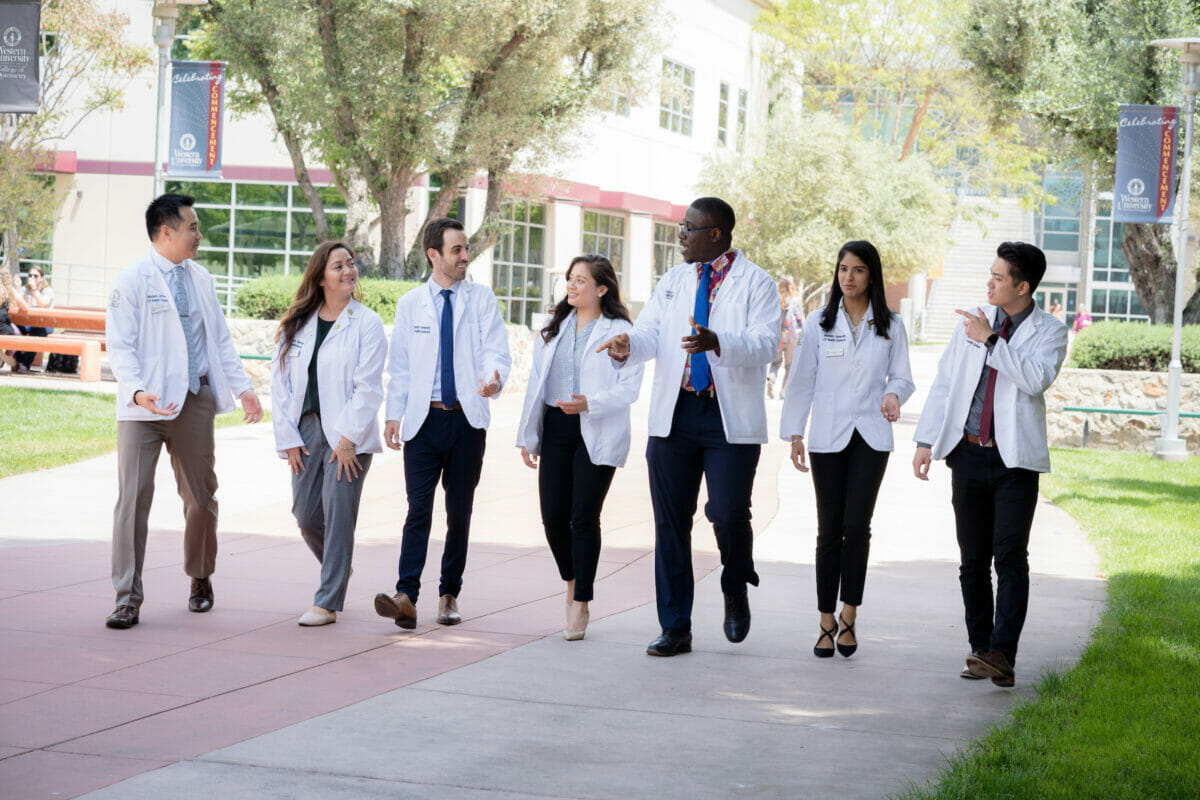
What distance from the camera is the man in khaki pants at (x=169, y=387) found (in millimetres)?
7027

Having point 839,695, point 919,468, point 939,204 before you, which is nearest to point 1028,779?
point 839,695

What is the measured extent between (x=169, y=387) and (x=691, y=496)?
100 inches

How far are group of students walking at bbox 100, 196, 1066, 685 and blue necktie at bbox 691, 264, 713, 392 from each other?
0.01m

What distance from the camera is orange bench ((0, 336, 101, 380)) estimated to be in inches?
830

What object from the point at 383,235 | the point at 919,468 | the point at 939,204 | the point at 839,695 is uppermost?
the point at 939,204

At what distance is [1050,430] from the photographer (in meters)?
19.0

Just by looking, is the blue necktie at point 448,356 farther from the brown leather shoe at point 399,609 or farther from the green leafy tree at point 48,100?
the green leafy tree at point 48,100

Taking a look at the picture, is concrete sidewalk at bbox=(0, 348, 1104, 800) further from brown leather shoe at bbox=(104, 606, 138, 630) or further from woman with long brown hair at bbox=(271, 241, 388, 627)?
woman with long brown hair at bbox=(271, 241, 388, 627)

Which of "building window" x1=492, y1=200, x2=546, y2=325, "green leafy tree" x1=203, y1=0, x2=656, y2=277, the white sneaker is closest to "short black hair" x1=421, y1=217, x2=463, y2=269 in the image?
the white sneaker

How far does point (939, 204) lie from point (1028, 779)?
138ft

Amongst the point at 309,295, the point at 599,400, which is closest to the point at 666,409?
the point at 599,400

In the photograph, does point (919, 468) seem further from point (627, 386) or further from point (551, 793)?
point (551, 793)

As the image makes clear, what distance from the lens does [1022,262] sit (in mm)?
6363

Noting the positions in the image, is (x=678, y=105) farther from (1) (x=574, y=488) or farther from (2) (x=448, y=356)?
(1) (x=574, y=488)
